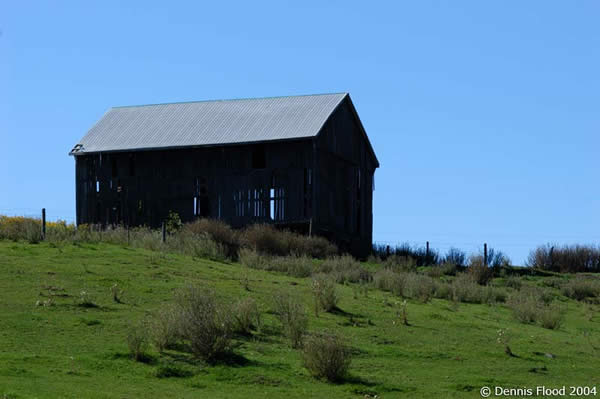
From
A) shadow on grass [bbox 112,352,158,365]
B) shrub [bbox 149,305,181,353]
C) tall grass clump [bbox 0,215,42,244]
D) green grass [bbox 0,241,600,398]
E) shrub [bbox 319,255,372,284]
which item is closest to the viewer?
green grass [bbox 0,241,600,398]

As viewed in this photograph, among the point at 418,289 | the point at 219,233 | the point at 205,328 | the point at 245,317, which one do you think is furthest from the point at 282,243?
the point at 205,328

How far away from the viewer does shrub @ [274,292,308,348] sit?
22.4 metres

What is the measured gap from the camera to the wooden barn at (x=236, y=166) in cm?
5362

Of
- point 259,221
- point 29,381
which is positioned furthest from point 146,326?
point 259,221

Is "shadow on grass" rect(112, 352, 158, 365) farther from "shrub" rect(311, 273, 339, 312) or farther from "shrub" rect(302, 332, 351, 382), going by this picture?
"shrub" rect(311, 273, 339, 312)

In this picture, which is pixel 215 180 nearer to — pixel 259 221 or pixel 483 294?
pixel 259 221

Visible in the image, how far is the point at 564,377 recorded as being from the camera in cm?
2127

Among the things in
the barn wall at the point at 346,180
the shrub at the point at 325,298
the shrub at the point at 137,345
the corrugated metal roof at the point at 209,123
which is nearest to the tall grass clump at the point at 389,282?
the shrub at the point at 325,298

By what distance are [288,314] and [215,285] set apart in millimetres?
6231

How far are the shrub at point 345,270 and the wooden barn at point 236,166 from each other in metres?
10.9

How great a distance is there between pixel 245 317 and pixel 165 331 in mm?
2706

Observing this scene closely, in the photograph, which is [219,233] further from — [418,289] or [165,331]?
[165,331]

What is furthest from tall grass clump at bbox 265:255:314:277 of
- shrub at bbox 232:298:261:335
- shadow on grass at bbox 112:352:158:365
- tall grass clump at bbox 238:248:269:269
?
shadow on grass at bbox 112:352:158:365

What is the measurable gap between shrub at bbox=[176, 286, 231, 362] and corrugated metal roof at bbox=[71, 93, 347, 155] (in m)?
31.5
